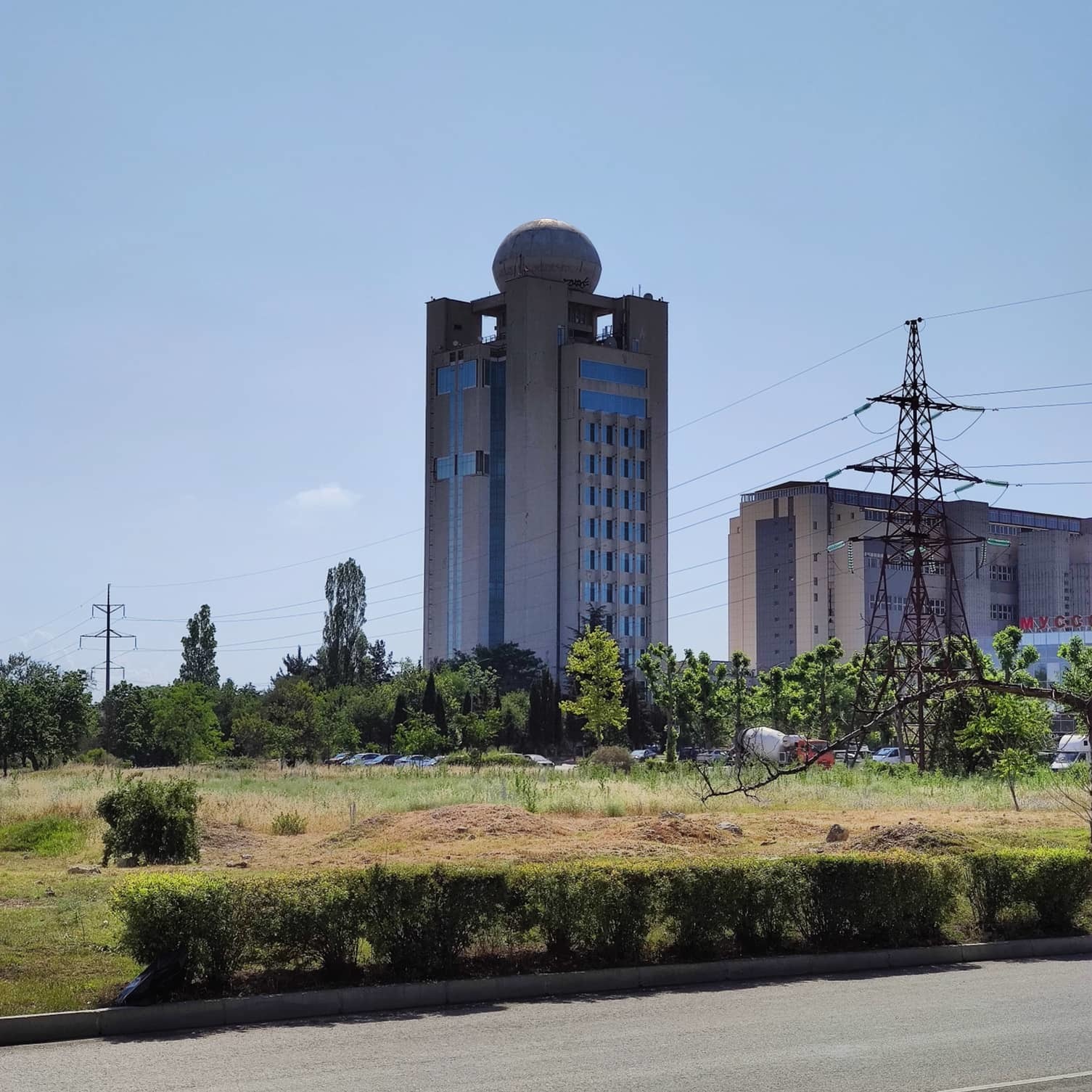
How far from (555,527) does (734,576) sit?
58.4 metres

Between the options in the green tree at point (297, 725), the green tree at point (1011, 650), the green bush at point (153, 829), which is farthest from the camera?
the green tree at point (297, 725)

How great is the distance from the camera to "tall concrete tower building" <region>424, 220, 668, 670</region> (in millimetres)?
128750

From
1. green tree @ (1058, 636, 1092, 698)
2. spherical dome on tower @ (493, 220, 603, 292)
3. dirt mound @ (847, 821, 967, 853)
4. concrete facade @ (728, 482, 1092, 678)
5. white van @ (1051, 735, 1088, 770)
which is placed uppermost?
spherical dome on tower @ (493, 220, 603, 292)

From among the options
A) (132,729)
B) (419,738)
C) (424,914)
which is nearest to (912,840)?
(424,914)

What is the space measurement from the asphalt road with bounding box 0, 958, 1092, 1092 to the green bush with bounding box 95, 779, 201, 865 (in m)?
13.3

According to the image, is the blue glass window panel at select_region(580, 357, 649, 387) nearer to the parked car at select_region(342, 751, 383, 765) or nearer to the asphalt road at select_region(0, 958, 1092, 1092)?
the parked car at select_region(342, 751, 383, 765)

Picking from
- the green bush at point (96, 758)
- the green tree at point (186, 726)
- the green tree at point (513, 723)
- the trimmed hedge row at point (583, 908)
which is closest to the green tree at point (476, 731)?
the green tree at point (513, 723)

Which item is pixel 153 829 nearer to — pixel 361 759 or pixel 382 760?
pixel 382 760

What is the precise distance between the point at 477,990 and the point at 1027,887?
7.26 m

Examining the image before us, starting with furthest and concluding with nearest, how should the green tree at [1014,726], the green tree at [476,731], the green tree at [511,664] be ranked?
the green tree at [511,664]
the green tree at [476,731]
the green tree at [1014,726]

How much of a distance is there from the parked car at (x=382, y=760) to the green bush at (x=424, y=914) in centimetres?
6499

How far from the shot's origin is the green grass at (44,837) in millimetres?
26172

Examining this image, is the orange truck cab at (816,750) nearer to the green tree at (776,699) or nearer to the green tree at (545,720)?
the green tree at (776,699)

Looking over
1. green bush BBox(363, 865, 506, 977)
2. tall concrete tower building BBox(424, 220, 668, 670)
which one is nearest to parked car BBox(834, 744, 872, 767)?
green bush BBox(363, 865, 506, 977)
